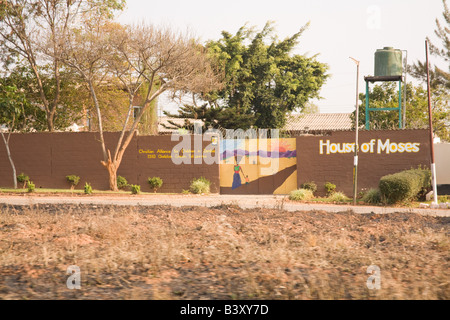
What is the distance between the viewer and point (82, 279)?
19.3 ft

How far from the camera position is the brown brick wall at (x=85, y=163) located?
77.8 ft

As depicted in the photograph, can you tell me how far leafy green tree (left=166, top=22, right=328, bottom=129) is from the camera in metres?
38.7

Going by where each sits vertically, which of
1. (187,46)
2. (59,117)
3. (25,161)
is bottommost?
(25,161)

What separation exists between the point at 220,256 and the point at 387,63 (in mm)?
21320

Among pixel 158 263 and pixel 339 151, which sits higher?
pixel 339 151

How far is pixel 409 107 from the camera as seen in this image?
1583 inches

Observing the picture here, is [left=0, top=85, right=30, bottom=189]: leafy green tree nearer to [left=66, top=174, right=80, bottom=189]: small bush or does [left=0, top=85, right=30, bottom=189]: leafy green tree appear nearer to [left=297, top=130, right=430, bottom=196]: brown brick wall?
[left=66, top=174, right=80, bottom=189]: small bush

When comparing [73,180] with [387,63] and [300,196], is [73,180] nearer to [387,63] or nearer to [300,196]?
[300,196]

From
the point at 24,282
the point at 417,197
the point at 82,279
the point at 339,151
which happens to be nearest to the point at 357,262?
the point at 82,279

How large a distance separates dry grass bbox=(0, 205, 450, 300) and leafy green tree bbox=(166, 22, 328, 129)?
89.2 ft

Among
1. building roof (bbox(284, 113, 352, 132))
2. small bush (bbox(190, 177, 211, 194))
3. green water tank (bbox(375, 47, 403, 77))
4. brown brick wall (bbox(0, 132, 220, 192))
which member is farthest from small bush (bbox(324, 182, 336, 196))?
building roof (bbox(284, 113, 352, 132))

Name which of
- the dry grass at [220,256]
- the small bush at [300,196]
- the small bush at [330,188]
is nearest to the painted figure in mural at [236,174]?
the small bush at [330,188]
